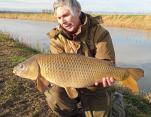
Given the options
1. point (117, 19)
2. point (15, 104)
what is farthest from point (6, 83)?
point (117, 19)

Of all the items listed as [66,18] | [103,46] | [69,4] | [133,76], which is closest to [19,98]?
[103,46]

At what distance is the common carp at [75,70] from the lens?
4.00m

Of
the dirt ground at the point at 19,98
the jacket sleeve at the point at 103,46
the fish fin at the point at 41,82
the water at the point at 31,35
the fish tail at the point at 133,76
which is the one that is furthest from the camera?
the water at the point at 31,35

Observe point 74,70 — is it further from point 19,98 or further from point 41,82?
point 19,98

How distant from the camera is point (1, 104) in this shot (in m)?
5.39

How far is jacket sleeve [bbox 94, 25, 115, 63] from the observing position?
452cm

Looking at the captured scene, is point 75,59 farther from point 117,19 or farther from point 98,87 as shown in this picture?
point 117,19

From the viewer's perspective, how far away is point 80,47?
4.59 m

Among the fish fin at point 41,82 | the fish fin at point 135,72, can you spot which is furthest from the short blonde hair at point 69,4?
the fish fin at point 135,72

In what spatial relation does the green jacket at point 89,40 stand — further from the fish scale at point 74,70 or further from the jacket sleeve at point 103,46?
the fish scale at point 74,70

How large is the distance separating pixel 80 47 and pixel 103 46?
0.87 ft

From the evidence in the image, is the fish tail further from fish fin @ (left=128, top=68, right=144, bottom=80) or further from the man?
the man

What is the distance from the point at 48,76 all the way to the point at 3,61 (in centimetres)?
369

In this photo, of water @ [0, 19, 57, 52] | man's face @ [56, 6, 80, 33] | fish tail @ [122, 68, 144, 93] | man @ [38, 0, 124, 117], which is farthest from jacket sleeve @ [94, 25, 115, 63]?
water @ [0, 19, 57, 52]
